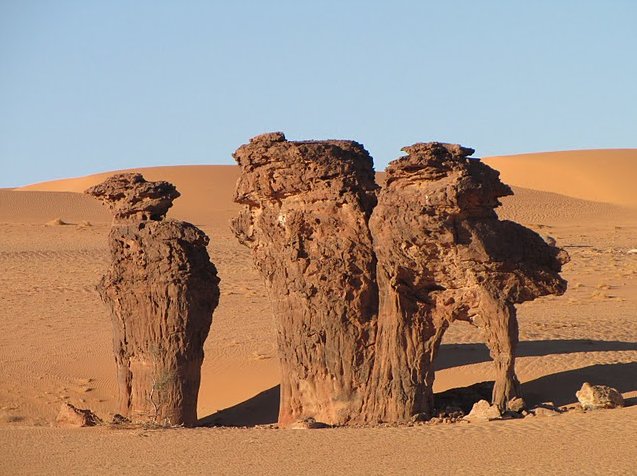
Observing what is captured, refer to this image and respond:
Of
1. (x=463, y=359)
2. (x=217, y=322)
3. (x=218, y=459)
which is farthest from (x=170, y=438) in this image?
(x=217, y=322)

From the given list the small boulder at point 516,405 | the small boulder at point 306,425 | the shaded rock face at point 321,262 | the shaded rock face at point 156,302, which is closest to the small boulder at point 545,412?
the small boulder at point 516,405

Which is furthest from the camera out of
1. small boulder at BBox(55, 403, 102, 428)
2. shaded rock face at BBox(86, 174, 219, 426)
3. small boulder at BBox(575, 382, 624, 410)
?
shaded rock face at BBox(86, 174, 219, 426)

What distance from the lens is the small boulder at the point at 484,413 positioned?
14.4 meters

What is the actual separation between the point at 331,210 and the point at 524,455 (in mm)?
4687

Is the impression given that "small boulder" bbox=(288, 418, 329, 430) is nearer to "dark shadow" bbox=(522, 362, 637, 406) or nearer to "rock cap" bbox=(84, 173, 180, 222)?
"dark shadow" bbox=(522, 362, 637, 406)

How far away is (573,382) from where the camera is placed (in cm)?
1752

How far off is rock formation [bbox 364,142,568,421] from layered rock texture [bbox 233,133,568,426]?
1cm

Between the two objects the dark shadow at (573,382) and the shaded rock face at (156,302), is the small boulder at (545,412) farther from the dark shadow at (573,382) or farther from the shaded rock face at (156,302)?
the shaded rock face at (156,302)

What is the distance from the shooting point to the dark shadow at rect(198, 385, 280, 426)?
18578mm

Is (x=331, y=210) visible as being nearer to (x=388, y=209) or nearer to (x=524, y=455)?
(x=388, y=209)

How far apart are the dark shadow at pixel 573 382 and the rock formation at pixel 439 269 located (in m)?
1.75

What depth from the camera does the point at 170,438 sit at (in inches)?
551

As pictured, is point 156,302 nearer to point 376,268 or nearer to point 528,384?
point 376,268

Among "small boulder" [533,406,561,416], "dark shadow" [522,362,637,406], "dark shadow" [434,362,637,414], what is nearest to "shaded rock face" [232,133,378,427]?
"dark shadow" [434,362,637,414]
